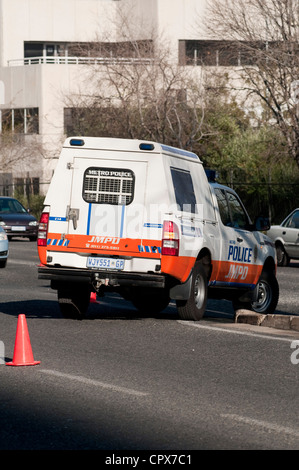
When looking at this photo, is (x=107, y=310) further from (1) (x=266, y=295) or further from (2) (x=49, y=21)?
(2) (x=49, y=21)

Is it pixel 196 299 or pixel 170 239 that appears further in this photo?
pixel 196 299

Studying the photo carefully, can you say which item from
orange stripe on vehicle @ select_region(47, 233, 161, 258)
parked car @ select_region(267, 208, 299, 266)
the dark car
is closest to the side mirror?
orange stripe on vehicle @ select_region(47, 233, 161, 258)

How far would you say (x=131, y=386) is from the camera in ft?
28.2

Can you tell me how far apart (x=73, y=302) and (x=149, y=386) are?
5.04m

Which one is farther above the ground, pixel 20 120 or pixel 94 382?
pixel 20 120

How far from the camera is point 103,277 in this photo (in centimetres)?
1273

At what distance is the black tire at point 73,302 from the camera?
13.5 metres

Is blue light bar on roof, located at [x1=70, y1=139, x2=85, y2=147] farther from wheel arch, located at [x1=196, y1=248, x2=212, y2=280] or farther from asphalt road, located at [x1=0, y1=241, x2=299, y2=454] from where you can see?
asphalt road, located at [x1=0, y1=241, x2=299, y2=454]

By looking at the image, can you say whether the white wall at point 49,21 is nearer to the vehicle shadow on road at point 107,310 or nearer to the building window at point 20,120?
the building window at point 20,120

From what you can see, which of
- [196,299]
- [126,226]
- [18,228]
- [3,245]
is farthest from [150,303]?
[18,228]

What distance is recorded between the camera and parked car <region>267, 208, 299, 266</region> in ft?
85.1

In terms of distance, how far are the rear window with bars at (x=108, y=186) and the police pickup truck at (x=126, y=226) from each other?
0.5 inches

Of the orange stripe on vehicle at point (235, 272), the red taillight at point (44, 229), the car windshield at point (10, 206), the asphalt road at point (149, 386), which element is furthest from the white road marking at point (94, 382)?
the car windshield at point (10, 206)

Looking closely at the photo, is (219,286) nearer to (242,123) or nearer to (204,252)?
(204,252)
